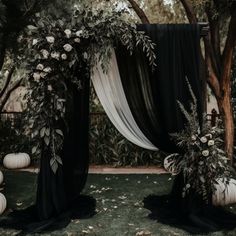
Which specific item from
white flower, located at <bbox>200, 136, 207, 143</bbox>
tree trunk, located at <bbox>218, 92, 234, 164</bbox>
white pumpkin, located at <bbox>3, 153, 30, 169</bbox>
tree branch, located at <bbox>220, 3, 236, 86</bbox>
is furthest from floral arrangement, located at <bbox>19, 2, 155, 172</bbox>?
tree trunk, located at <bbox>218, 92, 234, 164</bbox>

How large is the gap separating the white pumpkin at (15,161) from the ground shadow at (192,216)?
3.16 m

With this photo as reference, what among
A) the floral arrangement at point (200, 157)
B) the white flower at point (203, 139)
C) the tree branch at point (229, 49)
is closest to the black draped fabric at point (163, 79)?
the floral arrangement at point (200, 157)

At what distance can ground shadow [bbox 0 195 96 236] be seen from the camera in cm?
398

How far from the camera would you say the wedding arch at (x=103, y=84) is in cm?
405

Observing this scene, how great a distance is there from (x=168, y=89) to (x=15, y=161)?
3850mm

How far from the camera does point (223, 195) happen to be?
15.1 feet

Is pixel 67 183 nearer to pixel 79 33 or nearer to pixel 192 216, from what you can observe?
pixel 192 216

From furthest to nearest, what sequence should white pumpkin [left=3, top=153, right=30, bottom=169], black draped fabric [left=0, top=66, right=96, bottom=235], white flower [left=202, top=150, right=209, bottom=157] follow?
white pumpkin [left=3, top=153, right=30, bottom=169] → black draped fabric [left=0, top=66, right=96, bottom=235] → white flower [left=202, top=150, right=209, bottom=157]

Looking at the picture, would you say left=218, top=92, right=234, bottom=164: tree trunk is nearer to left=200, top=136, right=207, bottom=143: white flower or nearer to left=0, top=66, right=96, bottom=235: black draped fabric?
left=200, top=136, right=207, bottom=143: white flower

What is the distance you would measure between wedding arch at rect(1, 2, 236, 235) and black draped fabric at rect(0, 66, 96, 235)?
12 millimetres

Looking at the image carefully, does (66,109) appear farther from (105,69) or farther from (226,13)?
(226,13)

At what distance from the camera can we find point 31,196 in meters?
5.22

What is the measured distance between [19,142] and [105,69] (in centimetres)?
403

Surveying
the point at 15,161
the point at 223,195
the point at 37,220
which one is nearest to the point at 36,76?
the point at 37,220
